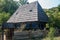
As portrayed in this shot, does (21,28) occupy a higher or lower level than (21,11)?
lower

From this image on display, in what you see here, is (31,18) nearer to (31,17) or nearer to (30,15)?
(31,17)

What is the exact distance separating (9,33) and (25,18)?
16464 mm

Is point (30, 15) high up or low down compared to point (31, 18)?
up

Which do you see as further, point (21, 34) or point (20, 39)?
point (21, 34)

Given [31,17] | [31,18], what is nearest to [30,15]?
[31,17]

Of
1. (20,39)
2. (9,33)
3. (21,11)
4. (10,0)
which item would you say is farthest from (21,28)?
(10,0)

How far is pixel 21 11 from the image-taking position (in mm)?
25266

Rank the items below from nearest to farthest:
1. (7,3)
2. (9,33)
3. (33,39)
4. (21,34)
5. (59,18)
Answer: (9,33) → (33,39) → (21,34) → (59,18) → (7,3)

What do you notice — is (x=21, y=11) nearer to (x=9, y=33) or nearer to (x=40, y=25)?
(x=40, y=25)

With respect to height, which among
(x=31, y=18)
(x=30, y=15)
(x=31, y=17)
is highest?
(x=30, y=15)

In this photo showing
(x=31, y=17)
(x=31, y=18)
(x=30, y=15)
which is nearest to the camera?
(x=31, y=18)

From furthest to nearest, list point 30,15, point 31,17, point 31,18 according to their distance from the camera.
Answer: point 30,15 → point 31,17 → point 31,18

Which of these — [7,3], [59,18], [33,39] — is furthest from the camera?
[7,3]

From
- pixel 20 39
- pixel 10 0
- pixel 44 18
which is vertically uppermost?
pixel 10 0
